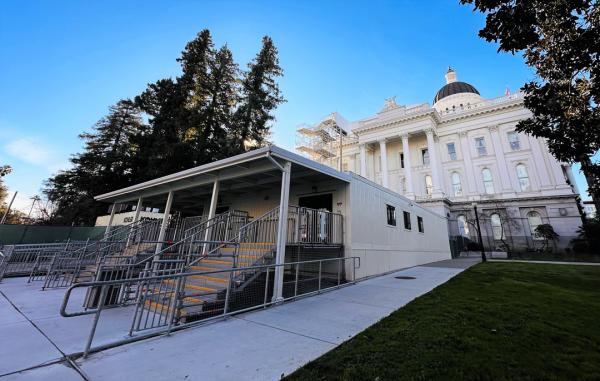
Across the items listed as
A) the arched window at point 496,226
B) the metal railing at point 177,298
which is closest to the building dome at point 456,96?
the arched window at point 496,226

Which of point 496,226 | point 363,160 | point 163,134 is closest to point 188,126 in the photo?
point 163,134

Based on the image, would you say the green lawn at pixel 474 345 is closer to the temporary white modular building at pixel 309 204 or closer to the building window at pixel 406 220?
the temporary white modular building at pixel 309 204

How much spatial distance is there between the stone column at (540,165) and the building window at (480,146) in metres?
4.45

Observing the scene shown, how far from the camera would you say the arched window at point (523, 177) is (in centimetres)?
2869

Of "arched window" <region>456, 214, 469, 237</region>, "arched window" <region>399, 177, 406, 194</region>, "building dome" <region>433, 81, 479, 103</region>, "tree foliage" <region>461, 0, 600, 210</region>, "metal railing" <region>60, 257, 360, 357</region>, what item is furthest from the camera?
"building dome" <region>433, 81, 479, 103</region>

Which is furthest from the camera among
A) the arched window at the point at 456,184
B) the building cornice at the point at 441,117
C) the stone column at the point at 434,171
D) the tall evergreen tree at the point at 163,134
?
the arched window at the point at 456,184

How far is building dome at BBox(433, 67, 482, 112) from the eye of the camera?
40.0 meters

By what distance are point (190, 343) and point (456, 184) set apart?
122 ft

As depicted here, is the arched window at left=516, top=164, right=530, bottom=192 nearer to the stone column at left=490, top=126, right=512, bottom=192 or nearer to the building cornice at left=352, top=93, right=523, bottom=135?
the stone column at left=490, top=126, right=512, bottom=192

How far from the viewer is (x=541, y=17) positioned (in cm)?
543

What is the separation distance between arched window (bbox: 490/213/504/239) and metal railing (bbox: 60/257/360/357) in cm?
2870

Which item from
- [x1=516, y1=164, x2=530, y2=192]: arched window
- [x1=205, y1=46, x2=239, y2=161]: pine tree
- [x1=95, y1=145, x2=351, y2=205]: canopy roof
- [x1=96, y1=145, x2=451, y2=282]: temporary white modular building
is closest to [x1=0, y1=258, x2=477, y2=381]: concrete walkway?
[x1=96, y1=145, x2=451, y2=282]: temporary white modular building

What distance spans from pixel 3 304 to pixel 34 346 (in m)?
3.90

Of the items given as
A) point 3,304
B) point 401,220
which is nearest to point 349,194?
point 401,220
